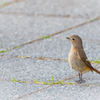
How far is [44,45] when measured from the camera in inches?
273

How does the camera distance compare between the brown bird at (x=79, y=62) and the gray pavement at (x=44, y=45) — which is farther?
the brown bird at (x=79, y=62)

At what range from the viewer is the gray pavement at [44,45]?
187 inches

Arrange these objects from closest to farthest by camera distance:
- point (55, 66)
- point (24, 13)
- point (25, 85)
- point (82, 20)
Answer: point (25, 85) < point (55, 66) < point (82, 20) < point (24, 13)

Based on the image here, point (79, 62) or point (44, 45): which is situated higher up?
point (44, 45)

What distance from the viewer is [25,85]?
496cm

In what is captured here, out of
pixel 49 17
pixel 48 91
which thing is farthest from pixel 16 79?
pixel 49 17

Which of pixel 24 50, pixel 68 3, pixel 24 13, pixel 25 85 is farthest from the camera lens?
pixel 68 3

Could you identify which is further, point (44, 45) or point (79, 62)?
point (44, 45)

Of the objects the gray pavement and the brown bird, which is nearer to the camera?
the gray pavement

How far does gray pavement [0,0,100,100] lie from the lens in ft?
15.6

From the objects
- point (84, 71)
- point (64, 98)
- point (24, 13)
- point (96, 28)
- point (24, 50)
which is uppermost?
point (24, 13)

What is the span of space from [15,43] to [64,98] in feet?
9.67

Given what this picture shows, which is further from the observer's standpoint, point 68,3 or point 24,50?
point 68,3

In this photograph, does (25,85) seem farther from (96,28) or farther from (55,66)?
(96,28)
